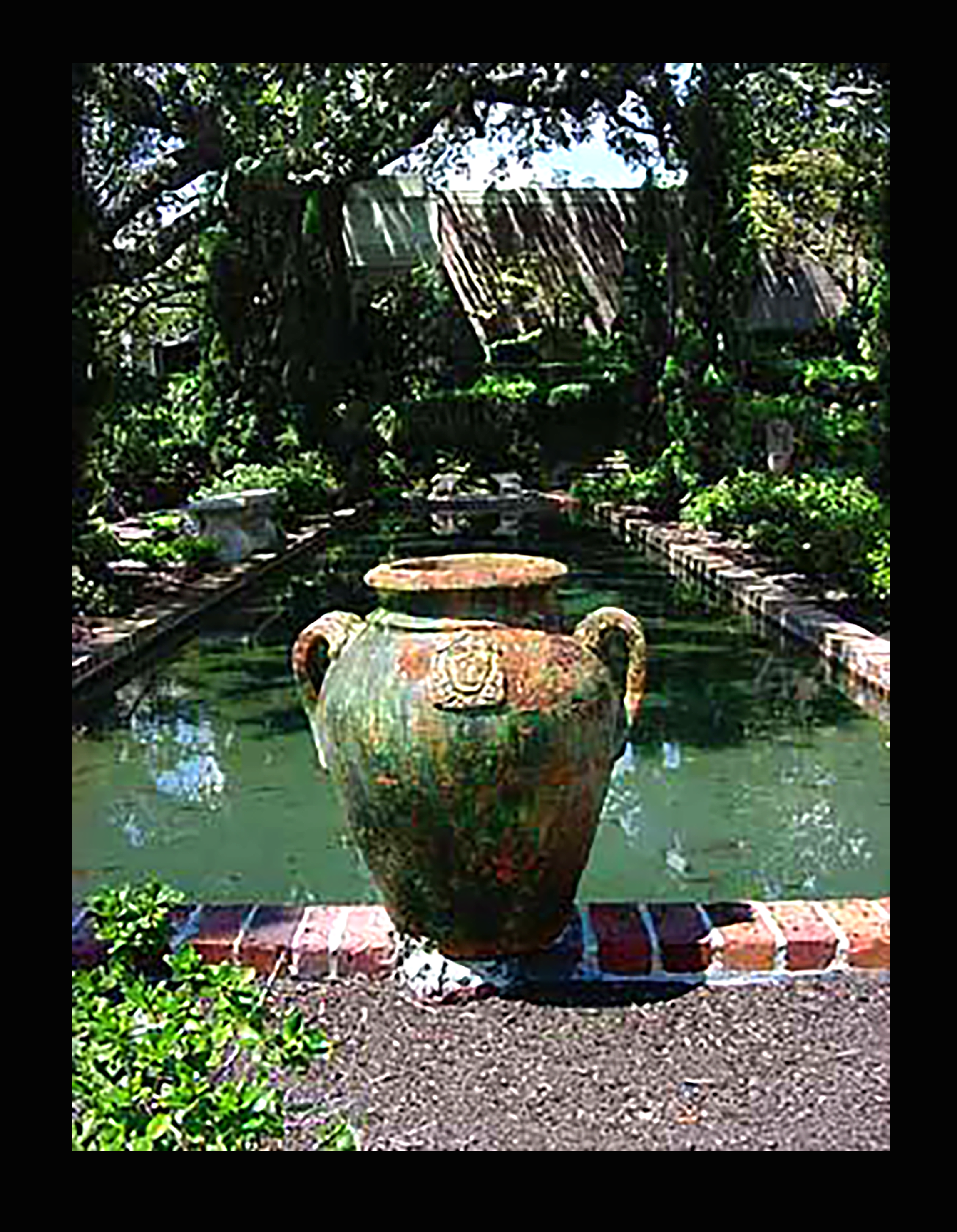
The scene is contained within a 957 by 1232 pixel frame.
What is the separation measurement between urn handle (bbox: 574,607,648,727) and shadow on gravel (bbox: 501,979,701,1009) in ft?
2.32

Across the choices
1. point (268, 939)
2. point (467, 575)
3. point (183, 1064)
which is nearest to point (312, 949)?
point (268, 939)

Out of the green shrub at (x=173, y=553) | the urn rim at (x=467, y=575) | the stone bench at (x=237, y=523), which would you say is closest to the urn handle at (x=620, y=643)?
the urn rim at (x=467, y=575)

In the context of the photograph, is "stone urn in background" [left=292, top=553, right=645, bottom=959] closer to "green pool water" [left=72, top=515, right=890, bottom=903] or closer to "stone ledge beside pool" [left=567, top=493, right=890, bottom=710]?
"green pool water" [left=72, top=515, right=890, bottom=903]

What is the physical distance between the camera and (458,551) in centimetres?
1498

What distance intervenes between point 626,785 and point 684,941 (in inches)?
95.7

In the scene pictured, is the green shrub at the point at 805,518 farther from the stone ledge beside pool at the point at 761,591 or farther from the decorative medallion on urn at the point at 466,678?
the decorative medallion on urn at the point at 466,678

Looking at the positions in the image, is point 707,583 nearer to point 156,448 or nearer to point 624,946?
point 624,946

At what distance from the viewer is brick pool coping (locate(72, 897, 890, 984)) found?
164 inches

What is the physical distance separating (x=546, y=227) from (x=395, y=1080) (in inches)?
1208

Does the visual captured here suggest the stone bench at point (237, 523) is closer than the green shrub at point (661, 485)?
Yes

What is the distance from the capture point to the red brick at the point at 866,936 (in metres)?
4.17

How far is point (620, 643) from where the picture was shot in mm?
4406

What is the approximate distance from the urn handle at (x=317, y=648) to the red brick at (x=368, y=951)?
49cm
